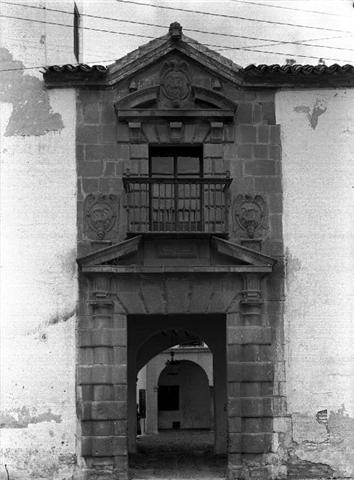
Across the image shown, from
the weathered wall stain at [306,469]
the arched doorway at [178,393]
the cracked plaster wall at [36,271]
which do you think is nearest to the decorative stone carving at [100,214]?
the cracked plaster wall at [36,271]

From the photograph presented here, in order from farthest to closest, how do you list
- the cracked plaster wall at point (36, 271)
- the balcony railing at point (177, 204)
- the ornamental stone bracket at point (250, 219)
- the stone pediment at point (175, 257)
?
the ornamental stone bracket at point (250, 219)
the balcony railing at point (177, 204)
the stone pediment at point (175, 257)
the cracked plaster wall at point (36, 271)

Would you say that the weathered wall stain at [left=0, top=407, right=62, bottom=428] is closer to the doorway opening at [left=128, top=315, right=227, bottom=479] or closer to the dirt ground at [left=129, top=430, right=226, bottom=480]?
the dirt ground at [left=129, top=430, right=226, bottom=480]

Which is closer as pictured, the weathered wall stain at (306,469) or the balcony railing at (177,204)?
the weathered wall stain at (306,469)

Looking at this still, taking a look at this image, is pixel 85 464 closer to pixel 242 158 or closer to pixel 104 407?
pixel 104 407

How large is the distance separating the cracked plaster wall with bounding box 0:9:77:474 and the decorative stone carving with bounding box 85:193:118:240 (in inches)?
9.3

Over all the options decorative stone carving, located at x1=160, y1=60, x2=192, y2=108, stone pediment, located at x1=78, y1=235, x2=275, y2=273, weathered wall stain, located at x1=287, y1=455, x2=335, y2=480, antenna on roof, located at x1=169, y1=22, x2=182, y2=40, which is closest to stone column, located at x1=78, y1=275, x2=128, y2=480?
stone pediment, located at x1=78, y1=235, x2=275, y2=273

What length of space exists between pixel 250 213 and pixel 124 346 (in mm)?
2709

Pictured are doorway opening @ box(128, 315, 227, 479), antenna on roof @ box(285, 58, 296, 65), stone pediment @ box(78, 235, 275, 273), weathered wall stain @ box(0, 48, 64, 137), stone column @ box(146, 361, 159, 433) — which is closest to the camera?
stone pediment @ box(78, 235, 275, 273)

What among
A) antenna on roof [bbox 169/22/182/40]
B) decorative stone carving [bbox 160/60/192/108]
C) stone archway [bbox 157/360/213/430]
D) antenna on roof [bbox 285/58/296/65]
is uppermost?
antenna on roof [bbox 285/58/296/65]

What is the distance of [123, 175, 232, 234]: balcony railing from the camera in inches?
509

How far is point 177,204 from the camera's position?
42.8 ft

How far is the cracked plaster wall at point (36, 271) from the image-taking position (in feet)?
41.3

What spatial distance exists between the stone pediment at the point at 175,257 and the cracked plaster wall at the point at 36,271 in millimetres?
596

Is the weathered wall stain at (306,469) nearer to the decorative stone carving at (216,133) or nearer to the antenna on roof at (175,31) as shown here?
the decorative stone carving at (216,133)
